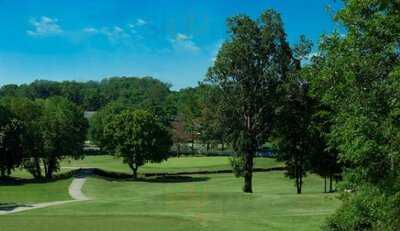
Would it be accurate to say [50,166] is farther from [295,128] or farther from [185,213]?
[185,213]

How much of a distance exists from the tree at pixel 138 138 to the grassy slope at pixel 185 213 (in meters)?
15.4

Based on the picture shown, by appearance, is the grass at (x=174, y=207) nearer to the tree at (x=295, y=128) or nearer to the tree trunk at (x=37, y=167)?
the tree at (x=295, y=128)

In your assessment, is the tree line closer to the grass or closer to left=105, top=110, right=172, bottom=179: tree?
left=105, top=110, right=172, bottom=179: tree

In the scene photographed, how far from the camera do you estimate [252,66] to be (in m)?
47.2

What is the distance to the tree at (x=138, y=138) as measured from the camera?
77.6 m

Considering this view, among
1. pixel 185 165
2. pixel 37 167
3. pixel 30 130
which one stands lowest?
pixel 37 167

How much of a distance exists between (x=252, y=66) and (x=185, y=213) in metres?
17.0

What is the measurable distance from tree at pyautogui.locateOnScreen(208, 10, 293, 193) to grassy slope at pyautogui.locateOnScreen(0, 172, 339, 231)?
8263 mm

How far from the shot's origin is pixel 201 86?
49094mm

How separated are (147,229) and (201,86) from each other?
82.0 feet

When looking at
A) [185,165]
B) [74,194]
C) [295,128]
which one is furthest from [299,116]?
[185,165]

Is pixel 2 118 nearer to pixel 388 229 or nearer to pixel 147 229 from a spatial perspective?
pixel 147 229

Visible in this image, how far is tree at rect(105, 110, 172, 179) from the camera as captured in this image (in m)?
77.6

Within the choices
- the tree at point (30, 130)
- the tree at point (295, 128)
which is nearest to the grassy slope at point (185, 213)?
the tree at point (295, 128)
